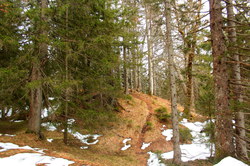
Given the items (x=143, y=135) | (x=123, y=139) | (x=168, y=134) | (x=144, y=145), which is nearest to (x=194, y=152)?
(x=168, y=134)

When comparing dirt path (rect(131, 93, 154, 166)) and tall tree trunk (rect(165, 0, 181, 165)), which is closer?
tall tree trunk (rect(165, 0, 181, 165))

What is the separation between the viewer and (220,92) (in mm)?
4262

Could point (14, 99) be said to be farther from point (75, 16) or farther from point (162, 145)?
point (162, 145)

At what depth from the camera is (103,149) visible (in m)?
9.06

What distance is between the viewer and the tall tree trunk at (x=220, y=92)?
4137 mm

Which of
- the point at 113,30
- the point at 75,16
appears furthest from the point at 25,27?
the point at 113,30

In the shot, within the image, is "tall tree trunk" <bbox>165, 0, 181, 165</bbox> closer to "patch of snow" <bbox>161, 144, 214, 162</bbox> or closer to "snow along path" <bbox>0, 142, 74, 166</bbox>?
"patch of snow" <bbox>161, 144, 214, 162</bbox>

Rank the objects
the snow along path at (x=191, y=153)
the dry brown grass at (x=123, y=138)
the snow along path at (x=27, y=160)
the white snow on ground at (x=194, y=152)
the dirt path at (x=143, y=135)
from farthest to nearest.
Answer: the dirt path at (x=143, y=135) < the white snow on ground at (x=194, y=152) < the snow along path at (x=191, y=153) < the dry brown grass at (x=123, y=138) < the snow along path at (x=27, y=160)

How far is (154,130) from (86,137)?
461 centimetres

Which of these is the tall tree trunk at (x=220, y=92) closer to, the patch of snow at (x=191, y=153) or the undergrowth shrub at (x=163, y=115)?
the patch of snow at (x=191, y=153)

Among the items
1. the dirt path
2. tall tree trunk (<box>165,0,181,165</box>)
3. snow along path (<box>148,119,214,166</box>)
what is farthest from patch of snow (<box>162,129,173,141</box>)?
tall tree trunk (<box>165,0,181,165</box>)

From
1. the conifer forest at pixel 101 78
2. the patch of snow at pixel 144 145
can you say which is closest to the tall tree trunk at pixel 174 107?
the conifer forest at pixel 101 78

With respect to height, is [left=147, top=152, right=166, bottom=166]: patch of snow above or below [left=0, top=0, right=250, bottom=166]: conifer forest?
below

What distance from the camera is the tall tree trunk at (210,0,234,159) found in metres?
4.14
